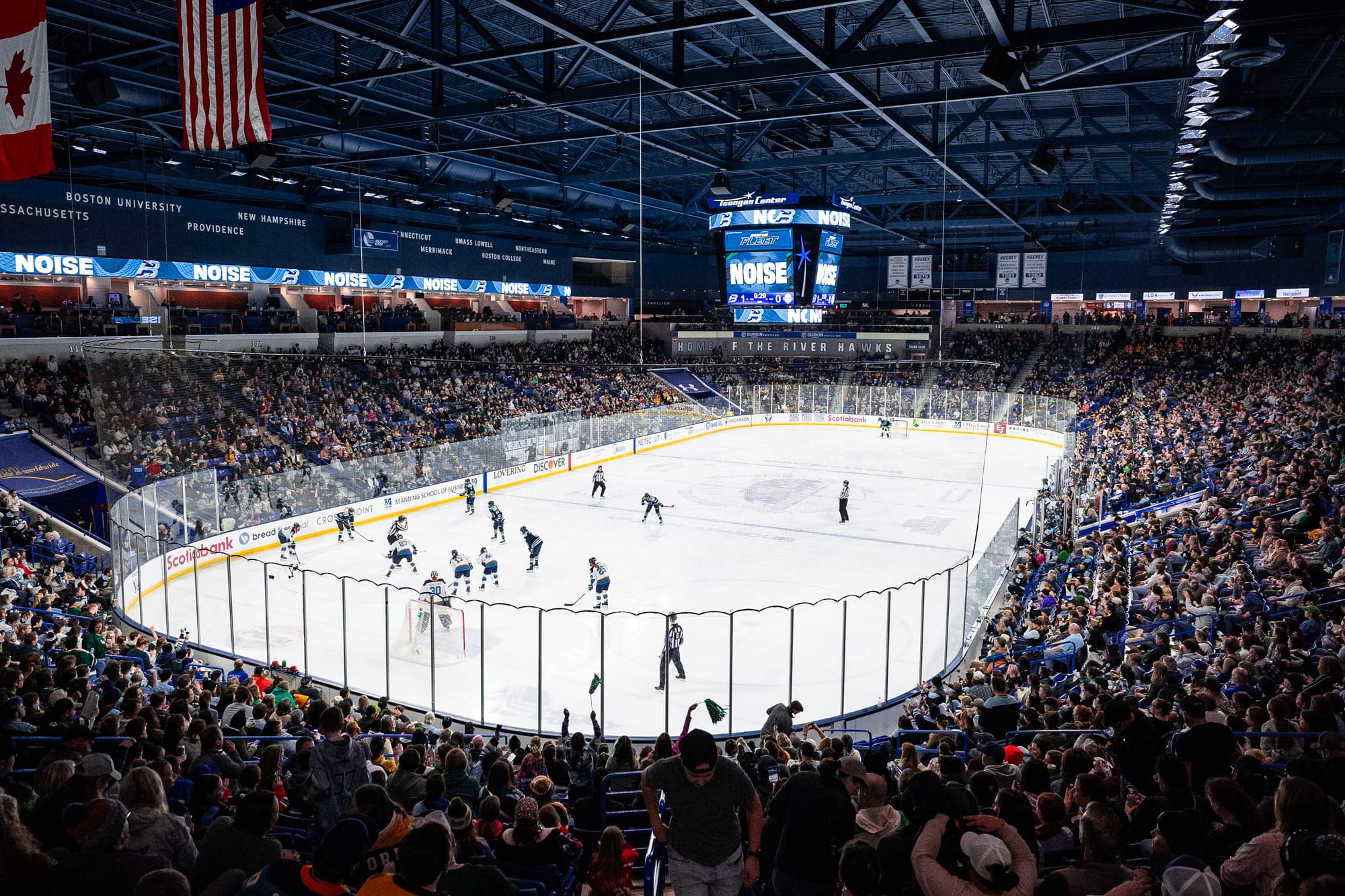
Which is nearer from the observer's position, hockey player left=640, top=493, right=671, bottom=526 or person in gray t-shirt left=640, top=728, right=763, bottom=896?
person in gray t-shirt left=640, top=728, right=763, bottom=896

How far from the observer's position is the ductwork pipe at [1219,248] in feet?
130

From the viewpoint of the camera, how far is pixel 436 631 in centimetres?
1233

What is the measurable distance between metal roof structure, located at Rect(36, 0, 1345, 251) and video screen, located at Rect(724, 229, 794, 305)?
207 cm

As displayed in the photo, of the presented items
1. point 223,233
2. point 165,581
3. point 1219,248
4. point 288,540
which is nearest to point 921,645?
point 165,581

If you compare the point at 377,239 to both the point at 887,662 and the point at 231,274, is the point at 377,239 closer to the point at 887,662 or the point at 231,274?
the point at 231,274

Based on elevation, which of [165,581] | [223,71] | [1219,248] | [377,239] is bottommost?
[165,581]

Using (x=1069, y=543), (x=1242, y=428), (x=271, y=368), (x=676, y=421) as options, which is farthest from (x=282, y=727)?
(x=676, y=421)

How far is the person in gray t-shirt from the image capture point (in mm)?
3822

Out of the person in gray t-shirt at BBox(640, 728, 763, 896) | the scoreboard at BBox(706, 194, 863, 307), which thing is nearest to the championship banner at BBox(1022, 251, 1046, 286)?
the scoreboard at BBox(706, 194, 863, 307)

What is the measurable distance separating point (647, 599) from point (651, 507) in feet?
23.6

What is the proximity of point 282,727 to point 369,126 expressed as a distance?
46.9 feet

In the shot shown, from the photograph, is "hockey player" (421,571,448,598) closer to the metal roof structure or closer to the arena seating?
the arena seating

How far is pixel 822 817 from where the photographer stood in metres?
3.66

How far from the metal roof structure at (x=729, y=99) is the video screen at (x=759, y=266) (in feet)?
6.80
